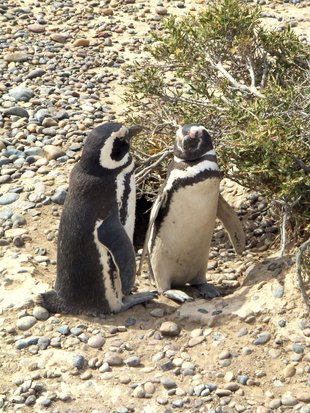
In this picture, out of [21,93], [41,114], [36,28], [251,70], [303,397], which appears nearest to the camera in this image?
[303,397]

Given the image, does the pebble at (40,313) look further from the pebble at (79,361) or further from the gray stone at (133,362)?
the gray stone at (133,362)

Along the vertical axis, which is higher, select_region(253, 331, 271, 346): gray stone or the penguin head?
the penguin head

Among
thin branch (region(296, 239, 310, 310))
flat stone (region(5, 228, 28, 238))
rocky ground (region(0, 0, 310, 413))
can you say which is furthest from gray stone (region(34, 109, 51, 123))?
thin branch (region(296, 239, 310, 310))

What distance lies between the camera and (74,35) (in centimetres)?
721

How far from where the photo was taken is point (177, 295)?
4520mm

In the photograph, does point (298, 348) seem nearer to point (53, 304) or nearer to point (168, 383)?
point (168, 383)

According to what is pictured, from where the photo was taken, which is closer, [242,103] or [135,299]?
[135,299]

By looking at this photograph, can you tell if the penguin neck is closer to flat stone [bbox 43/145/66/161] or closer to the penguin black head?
the penguin black head

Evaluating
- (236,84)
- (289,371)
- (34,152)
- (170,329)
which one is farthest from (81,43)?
(289,371)

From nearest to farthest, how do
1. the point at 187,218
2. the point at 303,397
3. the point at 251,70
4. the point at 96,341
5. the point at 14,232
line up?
the point at 303,397, the point at 96,341, the point at 187,218, the point at 14,232, the point at 251,70

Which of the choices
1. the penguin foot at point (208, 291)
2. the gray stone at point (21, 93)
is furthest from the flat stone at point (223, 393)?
the gray stone at point (21, 93)

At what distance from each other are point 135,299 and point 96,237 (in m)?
0.39

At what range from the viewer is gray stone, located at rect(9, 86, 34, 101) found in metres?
6.19

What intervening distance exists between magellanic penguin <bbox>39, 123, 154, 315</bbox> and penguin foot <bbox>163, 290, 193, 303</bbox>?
0.40 m
